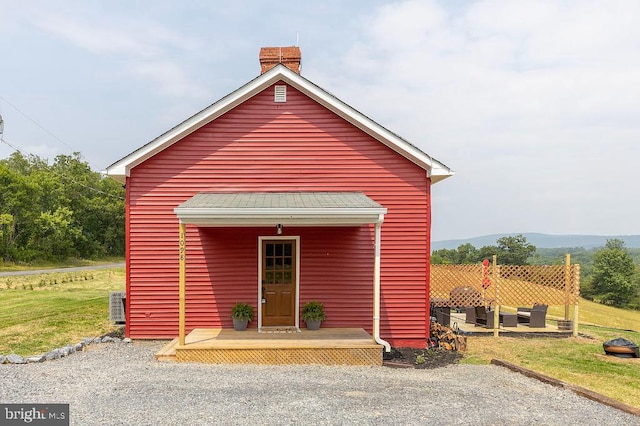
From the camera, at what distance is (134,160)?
10211 millimetres

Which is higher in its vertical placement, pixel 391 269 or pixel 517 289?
pixel 391 269

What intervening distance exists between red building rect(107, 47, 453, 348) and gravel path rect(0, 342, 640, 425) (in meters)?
2.33

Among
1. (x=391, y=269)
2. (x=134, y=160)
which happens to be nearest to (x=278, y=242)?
(x=391, y=269)

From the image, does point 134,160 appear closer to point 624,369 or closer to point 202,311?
point 202,311

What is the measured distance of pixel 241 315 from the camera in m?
10.2

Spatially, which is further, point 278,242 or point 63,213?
point 63,213

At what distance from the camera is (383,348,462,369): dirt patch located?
28.7 feet

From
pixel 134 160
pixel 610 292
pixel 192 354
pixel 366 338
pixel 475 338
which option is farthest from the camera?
pixel 610 292

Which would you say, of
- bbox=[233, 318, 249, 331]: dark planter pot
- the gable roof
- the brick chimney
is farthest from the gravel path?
the brick chimney

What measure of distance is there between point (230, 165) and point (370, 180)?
3589 mm

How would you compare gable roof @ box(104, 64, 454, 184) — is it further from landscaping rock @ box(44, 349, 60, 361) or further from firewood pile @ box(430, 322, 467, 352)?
landscaping rock @ box(44, 349, 60, 361)

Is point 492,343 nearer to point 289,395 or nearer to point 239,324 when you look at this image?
point 239,324

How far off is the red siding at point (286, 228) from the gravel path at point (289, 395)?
2.31 metres

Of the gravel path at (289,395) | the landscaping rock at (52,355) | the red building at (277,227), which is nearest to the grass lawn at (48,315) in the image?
the landscaping rock at (52,355)
